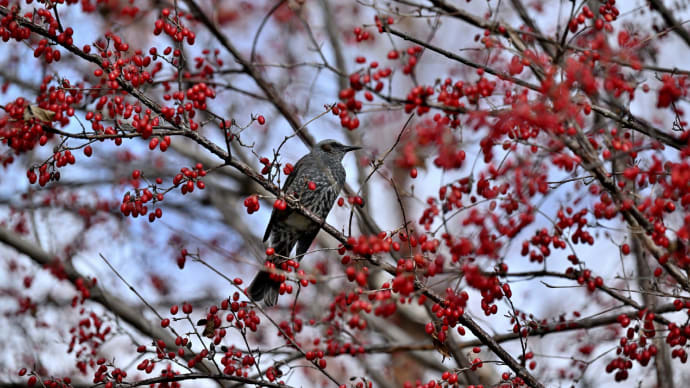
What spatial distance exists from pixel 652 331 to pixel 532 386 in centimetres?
67

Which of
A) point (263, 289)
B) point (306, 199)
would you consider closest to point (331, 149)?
point (306, 199)

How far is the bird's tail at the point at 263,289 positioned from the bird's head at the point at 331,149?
136 cm

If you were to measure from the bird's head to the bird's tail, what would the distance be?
4.47ft

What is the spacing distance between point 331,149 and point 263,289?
1.56 meters

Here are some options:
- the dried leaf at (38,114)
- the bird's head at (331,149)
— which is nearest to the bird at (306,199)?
Result: the bird's head at (331,149)

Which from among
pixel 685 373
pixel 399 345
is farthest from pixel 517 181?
pixel 685 373

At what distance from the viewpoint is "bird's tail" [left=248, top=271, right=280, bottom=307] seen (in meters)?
5.25

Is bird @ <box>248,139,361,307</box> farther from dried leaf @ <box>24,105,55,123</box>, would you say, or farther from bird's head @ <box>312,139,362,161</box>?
dried leaf @ <box>24,105,55,123</box>

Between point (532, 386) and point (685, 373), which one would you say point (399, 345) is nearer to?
point (532, 386)

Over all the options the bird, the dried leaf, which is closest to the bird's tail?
the bird

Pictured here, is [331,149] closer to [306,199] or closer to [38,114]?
[306,199]

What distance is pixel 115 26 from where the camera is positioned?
5.54 m

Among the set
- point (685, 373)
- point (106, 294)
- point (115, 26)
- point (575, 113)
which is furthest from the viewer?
point (685, 373)

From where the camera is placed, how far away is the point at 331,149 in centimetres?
618
